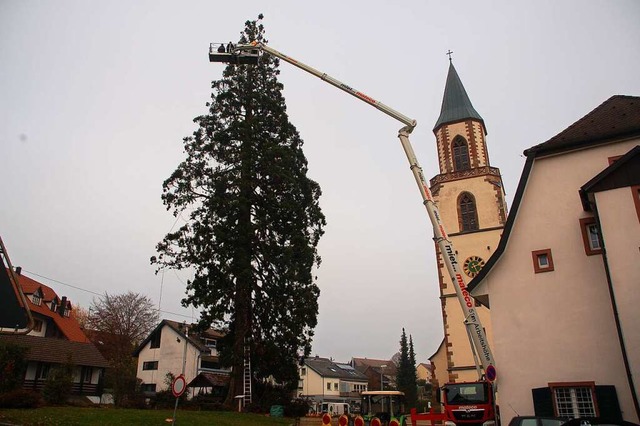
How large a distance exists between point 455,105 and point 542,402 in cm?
3327

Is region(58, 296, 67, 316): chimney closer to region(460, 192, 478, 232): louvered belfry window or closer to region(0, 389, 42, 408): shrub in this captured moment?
region(0, 389, 42, 408): shrub

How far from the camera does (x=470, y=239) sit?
38594 mm

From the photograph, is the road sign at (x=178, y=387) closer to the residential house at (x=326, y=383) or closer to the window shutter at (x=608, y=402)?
the window shutter at (x=608, y=402)

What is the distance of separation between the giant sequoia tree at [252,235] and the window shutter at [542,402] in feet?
45.3

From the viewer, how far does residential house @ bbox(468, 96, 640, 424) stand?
15.7 m

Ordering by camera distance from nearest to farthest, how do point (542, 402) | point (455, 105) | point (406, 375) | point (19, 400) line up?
point (542, 402), point (19, 400), point (455, 105), point (406, 375)

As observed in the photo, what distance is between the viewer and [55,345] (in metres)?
40.1

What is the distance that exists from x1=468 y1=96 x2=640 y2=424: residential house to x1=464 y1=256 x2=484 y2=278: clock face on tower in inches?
699

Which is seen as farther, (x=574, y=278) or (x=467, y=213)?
(x=467, y=213)

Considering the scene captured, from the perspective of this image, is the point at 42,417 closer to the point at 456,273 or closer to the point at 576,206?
the point at 456,273

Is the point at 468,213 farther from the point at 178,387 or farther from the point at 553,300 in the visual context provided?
the point at 178,387

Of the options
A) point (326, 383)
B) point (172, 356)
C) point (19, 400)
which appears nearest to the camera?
point (19, 400)

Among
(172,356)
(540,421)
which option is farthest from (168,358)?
(540,421)

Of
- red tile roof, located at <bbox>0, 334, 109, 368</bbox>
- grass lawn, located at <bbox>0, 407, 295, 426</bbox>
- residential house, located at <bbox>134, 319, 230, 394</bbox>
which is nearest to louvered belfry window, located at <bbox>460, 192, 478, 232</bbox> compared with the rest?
grass lawn, located at <bbox>0, 407, 295, 426</bbox>
